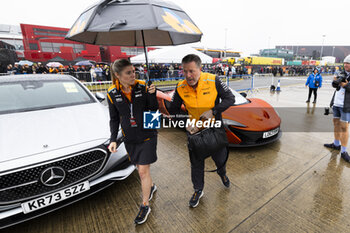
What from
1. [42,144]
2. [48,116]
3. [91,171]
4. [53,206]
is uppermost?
[48,116]

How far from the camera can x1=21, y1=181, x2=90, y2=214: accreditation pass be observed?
168cm

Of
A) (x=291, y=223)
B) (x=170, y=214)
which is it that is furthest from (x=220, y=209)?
(x=291, y=223)

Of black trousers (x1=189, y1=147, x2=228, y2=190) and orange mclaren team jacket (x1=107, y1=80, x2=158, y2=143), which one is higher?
orange mclaren team jacket (x1=107, y1=80, x2=158, y2=143)

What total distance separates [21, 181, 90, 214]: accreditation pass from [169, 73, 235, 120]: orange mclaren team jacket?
53.3 inches

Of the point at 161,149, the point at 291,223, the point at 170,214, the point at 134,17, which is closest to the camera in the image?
the point at 134,17

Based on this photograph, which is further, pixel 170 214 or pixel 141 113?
pixel 170 214

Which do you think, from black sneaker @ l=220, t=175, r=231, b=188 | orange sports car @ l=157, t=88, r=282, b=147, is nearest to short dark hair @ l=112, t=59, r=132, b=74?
black sneaker @ l=220, t=175, r=231, b=188

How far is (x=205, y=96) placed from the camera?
6.40 feet

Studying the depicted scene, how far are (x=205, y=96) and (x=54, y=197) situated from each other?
1769 millimetres

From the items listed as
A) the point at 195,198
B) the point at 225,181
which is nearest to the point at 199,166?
the point at 195,198

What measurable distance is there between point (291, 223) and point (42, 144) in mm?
2698

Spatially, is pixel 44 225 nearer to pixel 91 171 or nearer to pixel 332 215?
pixel 91 171

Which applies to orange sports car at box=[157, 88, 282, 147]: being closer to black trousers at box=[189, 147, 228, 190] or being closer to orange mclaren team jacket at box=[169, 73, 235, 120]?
black trousers at box=[189, 147, 228, 190]

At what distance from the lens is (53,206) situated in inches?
72.1
